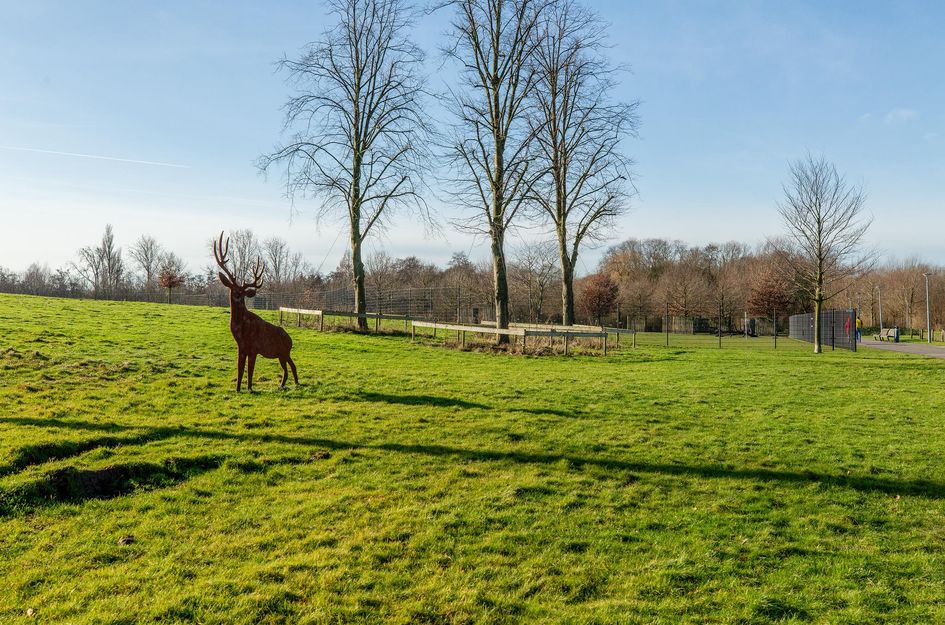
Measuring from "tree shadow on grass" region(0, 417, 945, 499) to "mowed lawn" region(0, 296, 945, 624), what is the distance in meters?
0.05

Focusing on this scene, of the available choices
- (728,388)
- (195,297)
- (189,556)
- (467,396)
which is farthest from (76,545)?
(195,297)

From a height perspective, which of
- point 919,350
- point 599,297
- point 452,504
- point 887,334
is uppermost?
point 599,297

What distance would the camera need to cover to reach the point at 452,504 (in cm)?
529

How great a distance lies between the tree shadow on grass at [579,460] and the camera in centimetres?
618

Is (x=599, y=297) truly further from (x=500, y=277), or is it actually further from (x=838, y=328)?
(x=500, y=277)

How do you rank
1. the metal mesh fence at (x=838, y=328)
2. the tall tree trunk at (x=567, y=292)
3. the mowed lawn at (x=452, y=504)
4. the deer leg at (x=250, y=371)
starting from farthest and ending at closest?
the metal mesh fence at (x=838, y=328)
the tall tree trunk at (x=567, y=292)
the deer leg at (x=250, y=371)
the mowed lawn at (x=452, y=504)

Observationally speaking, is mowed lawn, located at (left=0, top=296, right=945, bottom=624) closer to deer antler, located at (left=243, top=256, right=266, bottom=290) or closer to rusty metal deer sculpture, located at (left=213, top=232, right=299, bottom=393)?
rusty metal deer sculpture, located at (left=213, top=232, right=299, bottom=393)

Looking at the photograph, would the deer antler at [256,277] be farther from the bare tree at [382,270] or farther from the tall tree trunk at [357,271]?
the bare tree at [382,270]

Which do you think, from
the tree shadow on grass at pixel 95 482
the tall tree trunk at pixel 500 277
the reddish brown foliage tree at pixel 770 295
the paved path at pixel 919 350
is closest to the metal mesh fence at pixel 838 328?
the paved path at pixel 919 350

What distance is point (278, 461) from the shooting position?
6414 millimetres

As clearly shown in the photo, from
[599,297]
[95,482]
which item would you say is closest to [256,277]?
[95,482]

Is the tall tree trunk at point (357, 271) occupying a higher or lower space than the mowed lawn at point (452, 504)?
higher

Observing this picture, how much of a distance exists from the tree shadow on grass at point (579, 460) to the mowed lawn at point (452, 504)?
0.05 metres

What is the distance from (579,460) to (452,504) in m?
2.12
